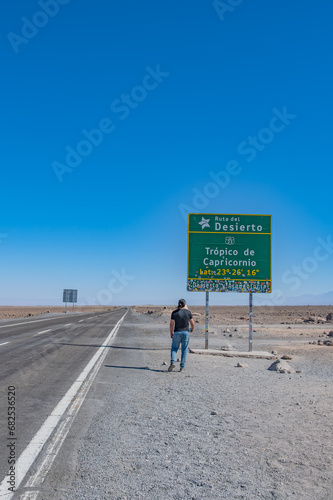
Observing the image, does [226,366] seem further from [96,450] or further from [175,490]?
[175,490]

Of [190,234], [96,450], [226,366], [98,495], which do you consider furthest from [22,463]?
[190,234]

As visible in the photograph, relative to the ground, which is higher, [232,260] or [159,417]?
[232,260]

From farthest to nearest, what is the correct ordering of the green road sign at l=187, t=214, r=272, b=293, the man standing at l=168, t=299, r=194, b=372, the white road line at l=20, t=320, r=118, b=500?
1. the green road sign at l=187, t=214, r=272, b=293
2. the man standing at l=168, t=299, r=194, b=372
3. the white road line at l=20, t=320, r=118, b=500

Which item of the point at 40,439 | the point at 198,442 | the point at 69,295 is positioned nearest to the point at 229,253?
the point at 198,442

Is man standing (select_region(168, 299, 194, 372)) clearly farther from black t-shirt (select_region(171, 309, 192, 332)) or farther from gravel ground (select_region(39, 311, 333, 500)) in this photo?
gravel ground (select_region(39, 311, 333, 500))

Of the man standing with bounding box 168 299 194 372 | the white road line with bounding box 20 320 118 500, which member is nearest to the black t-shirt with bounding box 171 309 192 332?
the man standing with bounding box 168 299 194 372

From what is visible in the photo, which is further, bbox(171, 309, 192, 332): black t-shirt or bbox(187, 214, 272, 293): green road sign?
bbox(187, 214, 272, 293): green road sign

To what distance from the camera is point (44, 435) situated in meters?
5.66

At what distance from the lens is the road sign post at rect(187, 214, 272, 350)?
59.0ft

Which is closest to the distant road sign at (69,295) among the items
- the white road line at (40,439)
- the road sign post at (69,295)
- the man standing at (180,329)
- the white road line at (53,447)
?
the road sign post at (69,295)

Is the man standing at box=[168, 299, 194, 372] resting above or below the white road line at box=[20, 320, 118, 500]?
above

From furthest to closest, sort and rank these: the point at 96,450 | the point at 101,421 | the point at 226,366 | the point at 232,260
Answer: the point at 232,260 < the point at 226,366 < the point at 101,421 < the point at 96,450

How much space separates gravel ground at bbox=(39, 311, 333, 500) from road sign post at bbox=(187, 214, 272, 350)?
25.3 ft

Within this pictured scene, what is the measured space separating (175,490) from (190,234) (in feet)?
47.3
